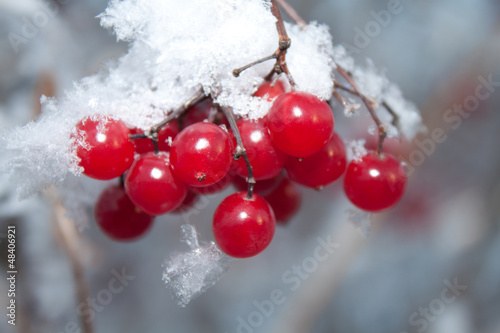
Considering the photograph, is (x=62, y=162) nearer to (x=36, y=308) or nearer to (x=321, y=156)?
(x=321, y=156)

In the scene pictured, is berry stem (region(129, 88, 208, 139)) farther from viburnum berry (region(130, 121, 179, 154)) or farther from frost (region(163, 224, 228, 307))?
frost (region(163, 224, 228, 307))

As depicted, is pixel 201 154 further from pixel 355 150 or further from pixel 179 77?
pixel 355 150

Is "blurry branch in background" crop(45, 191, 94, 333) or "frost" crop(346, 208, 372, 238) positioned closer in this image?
"frost" crop(346, 208, 372, 238)

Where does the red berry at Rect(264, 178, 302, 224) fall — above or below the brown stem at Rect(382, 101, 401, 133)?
below

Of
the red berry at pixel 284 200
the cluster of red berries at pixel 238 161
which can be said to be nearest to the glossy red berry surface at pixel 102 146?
the cluster of red berries at pixel 238 161

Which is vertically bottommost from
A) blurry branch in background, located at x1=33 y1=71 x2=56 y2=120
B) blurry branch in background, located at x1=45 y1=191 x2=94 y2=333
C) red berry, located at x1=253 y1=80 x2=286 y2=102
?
blurry branch in background, located at x1=45 y1=191 x2=94 y2=333

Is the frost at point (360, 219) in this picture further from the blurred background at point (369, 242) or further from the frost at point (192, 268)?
the blurred background at point (369, 242)

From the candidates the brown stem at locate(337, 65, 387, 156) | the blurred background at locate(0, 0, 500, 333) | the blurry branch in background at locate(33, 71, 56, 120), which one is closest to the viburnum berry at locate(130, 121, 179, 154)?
the brown stem at locate(337, 65, 387, 156)

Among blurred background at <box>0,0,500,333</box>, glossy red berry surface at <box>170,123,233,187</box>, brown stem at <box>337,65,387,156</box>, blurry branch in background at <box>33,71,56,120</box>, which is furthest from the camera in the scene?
blurred background at <box>0,0,500,333</box>
